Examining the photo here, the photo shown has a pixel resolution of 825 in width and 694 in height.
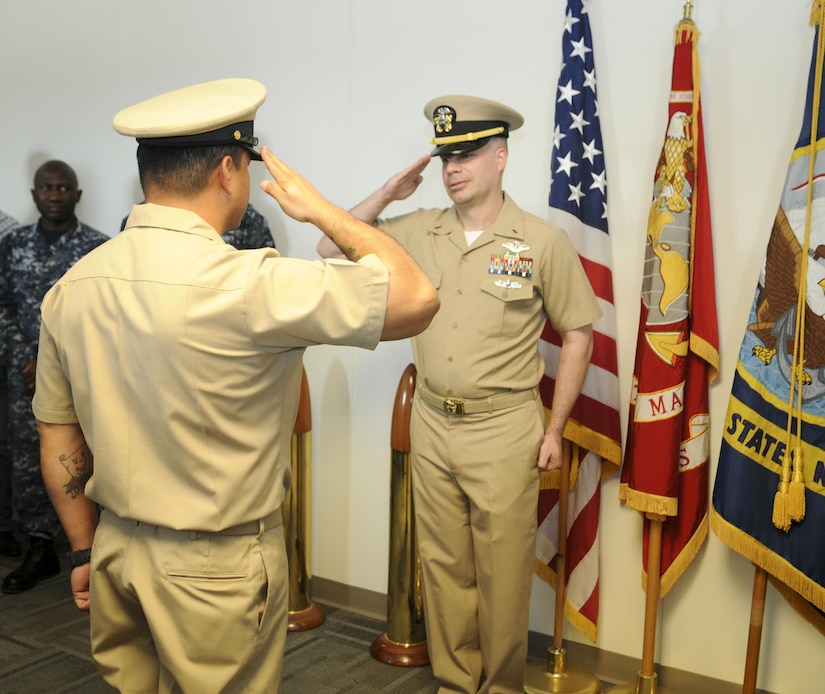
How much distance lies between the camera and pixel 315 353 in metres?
3.61

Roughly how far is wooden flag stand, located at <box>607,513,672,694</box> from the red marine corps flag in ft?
0.25

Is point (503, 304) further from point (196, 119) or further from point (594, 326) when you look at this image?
point (196, 119)

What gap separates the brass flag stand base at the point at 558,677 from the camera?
2.82 metres

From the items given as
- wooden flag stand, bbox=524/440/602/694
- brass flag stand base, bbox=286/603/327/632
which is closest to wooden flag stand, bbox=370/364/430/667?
brass flag stand base, bbox=286/603/327/632

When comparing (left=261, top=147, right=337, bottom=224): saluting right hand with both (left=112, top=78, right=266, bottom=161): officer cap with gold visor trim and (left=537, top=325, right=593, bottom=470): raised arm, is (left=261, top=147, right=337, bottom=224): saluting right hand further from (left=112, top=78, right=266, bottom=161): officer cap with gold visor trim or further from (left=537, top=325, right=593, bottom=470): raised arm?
(left=537, top=325, right=593, bottom=470): raised arm

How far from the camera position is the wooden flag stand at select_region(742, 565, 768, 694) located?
2.51m

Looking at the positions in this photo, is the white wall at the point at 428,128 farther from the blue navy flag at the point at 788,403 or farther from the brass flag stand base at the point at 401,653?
the brass flag stand base at the point at 401,653

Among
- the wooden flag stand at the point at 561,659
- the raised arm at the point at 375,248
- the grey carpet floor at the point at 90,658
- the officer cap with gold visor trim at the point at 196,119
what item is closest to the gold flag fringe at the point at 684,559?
the wooden flag stand at the point at 561,659

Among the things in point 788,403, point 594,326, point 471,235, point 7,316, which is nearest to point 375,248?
point 471,235

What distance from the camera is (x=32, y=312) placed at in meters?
3.89

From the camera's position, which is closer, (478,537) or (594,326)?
(478,537)

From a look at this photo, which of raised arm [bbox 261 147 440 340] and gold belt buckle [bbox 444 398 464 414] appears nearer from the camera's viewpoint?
raised arm [bbox 261 147 440 340]

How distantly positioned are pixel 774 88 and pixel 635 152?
0.46 meters

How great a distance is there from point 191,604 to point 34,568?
9.08 feet
